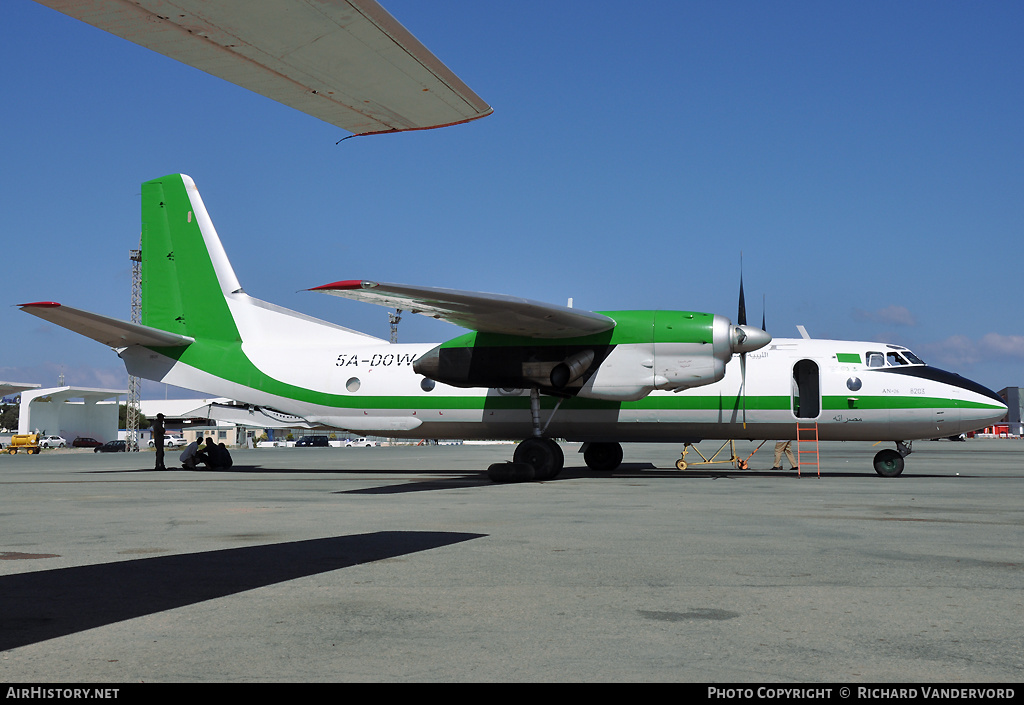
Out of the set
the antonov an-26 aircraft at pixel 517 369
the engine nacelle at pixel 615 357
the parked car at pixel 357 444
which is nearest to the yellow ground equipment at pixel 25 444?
the parked car at pixel 357 444

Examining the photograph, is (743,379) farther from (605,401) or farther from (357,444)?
(357,444)

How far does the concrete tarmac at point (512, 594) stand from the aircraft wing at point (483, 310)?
5.06m

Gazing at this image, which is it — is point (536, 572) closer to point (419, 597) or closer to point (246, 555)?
point (419, 597)

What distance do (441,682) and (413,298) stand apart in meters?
13.1

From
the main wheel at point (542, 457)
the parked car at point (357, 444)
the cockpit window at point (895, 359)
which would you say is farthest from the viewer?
the parked car at point (357, 444)

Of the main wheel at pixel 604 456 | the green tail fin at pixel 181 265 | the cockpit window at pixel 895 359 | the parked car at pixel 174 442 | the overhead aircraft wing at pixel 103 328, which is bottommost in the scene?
the parked car at pixel 174 442

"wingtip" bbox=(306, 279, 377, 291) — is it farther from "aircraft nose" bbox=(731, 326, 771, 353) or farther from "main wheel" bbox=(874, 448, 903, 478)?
"main wheel" bbox=(874, 448, 903, 478)

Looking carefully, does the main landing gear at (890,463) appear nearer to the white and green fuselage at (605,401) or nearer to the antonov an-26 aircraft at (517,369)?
the antonov an-26 aircraft at (517,369)

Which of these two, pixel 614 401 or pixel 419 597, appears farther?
pixel 614 401

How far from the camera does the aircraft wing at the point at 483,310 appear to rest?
15.3 m

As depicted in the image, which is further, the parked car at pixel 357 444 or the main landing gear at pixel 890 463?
the parked car at pixel 357 444

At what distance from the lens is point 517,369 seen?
1917cm

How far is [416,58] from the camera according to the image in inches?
141
